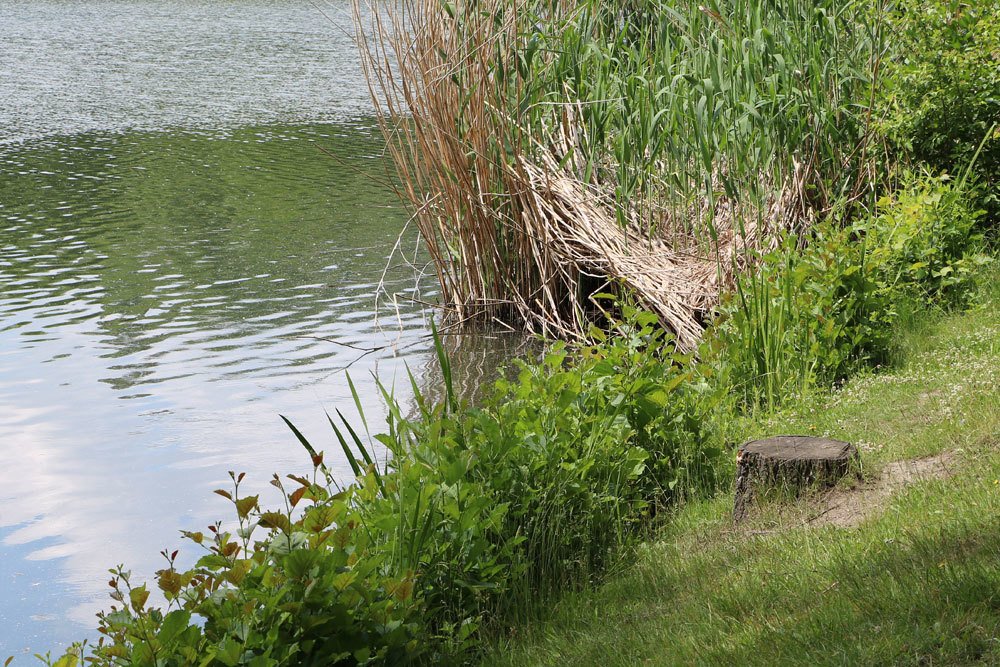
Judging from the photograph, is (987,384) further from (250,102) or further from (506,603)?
(250,102)

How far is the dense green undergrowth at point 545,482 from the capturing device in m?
3.04

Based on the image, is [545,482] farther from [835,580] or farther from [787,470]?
[835,580]

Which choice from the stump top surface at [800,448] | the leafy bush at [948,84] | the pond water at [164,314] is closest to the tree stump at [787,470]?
the stump top surface at [800,448]

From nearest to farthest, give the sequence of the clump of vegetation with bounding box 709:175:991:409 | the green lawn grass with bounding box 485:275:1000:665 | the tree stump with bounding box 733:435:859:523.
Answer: the green lawn grass with bounding box 485:275:1000:665
the tree stump with bounding box 733:435:859:523
the clump of vegetation with bounding box 709:175:991:409

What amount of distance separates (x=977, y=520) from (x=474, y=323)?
212 inches

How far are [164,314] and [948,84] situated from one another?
6034mm

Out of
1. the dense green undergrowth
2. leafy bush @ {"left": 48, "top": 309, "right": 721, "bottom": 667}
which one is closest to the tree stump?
the dense green undergrowth

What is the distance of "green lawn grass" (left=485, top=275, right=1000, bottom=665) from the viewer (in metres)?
2.80

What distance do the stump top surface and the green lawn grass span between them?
0.15 meters

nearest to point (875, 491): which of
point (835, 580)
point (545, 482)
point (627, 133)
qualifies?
point (835, 580)

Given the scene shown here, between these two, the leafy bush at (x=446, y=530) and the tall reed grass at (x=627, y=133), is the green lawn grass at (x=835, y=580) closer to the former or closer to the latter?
the leafy bush at (x=446, y=530)

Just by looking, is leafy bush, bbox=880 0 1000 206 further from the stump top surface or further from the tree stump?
the tree stump

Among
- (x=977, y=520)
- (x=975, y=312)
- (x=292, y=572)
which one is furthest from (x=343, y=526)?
(x=975, y=312)

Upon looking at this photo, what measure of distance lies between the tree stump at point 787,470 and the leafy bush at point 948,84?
11.1ft
